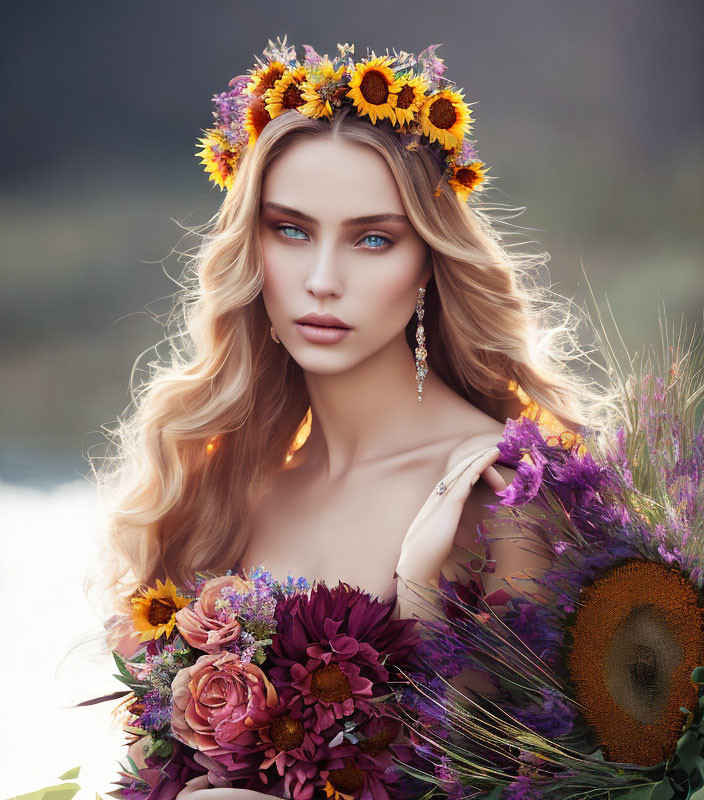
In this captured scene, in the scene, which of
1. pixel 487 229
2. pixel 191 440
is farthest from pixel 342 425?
pixel 487 229

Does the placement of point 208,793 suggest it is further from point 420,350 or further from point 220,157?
point 220,157

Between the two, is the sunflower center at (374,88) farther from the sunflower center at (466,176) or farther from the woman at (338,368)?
the sunflower center at (466,176)

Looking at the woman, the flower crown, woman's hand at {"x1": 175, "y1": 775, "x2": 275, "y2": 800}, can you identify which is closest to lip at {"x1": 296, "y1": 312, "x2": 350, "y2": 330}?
the woman

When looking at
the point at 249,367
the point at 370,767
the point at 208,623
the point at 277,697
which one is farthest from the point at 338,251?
the point at 370,767

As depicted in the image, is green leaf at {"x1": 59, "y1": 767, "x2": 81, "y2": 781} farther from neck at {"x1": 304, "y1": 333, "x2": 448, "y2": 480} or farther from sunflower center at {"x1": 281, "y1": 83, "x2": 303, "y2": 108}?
sunflower center at {"x1": 281, "y1": 83, "x2": 303, "y2": 108}

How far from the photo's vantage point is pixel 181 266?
2844mm

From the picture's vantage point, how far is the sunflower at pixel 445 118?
219 cm

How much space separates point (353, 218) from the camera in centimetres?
213

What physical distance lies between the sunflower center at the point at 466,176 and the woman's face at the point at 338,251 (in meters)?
0.16

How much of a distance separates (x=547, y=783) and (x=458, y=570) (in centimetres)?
51

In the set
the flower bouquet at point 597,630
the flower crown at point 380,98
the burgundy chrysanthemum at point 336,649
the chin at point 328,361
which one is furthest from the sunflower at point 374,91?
the burgundy chrysanthemum at point 336,649

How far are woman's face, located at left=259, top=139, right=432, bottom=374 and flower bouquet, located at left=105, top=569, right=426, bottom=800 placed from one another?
22.5 inches

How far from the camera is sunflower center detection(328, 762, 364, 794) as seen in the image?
178 centimetres

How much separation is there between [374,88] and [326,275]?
1.32ft
